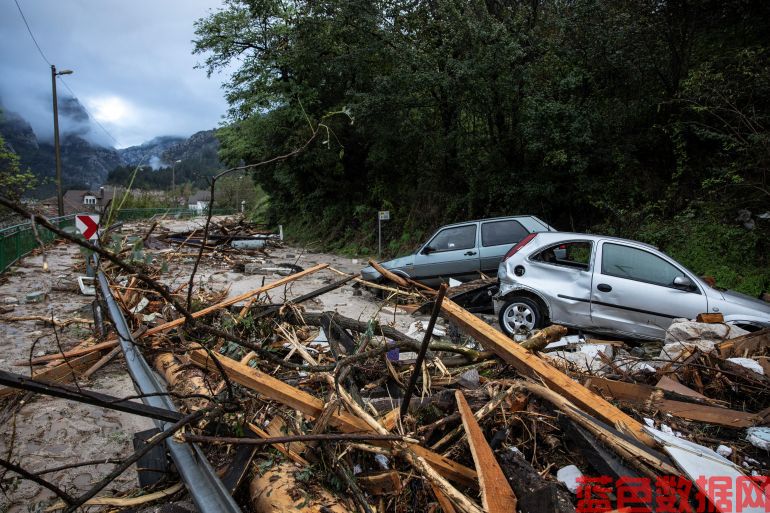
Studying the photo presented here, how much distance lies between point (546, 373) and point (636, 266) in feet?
13.2

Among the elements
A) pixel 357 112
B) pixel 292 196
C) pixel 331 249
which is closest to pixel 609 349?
pixel 357 112

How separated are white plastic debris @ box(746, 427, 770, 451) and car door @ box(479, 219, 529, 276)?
6.24 meters

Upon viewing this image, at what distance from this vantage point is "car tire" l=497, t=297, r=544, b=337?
6.41m

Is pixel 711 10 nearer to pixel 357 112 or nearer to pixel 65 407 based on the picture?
pixel 357 112

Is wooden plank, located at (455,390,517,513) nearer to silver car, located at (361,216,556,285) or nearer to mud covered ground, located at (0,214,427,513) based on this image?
mud covered ground, located at (0,214,427,513)

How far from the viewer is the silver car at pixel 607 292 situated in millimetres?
5492

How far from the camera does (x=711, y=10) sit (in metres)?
11.0

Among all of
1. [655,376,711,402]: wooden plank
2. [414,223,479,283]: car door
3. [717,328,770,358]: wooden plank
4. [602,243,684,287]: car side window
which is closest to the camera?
[655,376,711,402]: wooden plank

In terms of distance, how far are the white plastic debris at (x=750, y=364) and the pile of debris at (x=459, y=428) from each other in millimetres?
20

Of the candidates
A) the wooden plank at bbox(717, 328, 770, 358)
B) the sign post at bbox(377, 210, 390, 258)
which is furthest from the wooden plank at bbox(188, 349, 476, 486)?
the sign post at bbox(377, 210, 390, 258)

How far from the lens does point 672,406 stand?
2965 mm

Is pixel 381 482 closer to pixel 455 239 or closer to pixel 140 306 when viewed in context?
pixel 140 306

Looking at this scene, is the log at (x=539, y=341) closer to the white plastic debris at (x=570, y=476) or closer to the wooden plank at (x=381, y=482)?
the white plastic debris at (x=570, y=476)

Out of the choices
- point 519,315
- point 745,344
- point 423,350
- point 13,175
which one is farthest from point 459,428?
point 13,175
